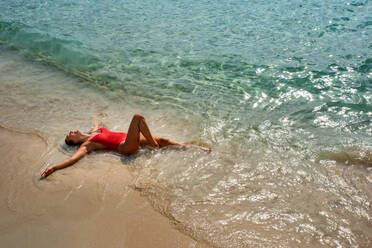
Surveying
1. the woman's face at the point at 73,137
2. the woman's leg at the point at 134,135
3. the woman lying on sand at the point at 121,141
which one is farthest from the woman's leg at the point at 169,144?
the woman's face at the point at 73,137

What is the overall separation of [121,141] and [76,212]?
1752 mm

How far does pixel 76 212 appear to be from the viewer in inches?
155

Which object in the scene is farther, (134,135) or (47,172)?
(134,135)

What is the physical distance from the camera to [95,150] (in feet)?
18.2

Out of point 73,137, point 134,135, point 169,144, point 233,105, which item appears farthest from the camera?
point 233,105

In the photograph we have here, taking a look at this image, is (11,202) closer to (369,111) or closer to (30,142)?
(30,142)

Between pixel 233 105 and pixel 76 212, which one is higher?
pixel 76 212

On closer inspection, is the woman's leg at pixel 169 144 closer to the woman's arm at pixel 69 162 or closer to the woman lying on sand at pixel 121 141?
the woman lying on sand at pixel 121 141

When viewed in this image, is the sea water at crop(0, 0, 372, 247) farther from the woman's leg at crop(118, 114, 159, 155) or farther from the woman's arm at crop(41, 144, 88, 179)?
the woman's arm at crop(41, 144, 88, 179)

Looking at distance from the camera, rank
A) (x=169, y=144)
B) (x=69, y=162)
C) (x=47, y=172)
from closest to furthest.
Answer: (x=47, y=172)
(x=69, y=162)
(x=169, y=144)

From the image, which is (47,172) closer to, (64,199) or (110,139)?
(64,199)

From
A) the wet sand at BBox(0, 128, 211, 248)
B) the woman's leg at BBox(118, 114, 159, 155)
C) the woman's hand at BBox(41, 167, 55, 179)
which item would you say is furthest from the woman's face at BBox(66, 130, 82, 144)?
the woman's leg at BBox(118, 114, 159, 155)

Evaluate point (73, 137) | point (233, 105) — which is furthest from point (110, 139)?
point (233, 105)

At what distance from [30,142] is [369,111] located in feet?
24.1
